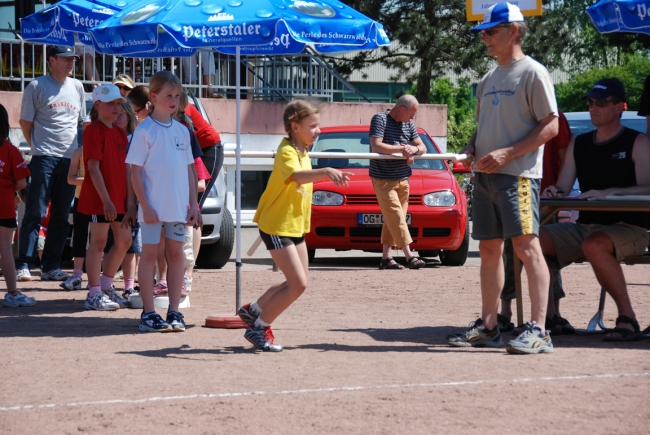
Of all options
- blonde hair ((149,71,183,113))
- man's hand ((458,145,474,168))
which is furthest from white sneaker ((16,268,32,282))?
man's hand ((458,145,474,168))

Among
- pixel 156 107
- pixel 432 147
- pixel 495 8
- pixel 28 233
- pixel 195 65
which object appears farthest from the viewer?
pixel 195 65

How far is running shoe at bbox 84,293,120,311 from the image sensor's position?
323 inches

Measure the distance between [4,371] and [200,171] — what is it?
3.18 metres

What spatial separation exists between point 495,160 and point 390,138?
5.64 meters

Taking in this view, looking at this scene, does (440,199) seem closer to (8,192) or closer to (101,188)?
(101,188)

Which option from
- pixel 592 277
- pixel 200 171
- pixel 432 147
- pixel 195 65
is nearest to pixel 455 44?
pixel 195 65

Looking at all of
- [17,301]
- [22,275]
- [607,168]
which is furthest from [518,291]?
[22,275]

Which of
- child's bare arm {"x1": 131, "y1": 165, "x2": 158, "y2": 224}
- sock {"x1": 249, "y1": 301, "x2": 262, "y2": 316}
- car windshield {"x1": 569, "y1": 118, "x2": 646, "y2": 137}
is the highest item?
car windshield {"x1": 569, "y1": 118, "x2": 646, "y2": 137}

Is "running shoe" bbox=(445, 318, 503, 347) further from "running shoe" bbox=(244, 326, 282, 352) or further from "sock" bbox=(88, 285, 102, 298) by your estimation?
"sock" bbox=(88, 285, 102, 298)

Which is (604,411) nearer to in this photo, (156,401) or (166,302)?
(156,401)

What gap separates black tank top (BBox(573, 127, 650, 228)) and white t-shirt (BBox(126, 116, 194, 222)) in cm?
276

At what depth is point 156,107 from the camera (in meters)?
7.15

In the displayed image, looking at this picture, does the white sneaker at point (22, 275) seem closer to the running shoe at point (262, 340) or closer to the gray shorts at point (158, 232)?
the gray shorts at point (158, 232)

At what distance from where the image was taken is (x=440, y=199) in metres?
12.1
